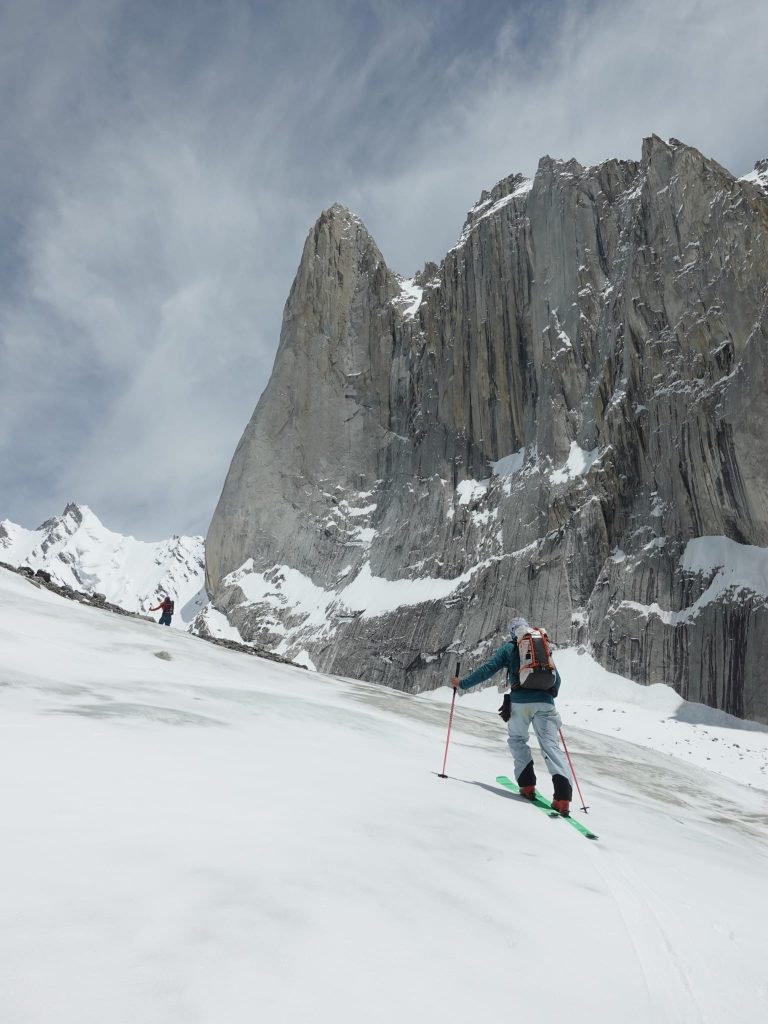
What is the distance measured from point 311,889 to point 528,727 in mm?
5195

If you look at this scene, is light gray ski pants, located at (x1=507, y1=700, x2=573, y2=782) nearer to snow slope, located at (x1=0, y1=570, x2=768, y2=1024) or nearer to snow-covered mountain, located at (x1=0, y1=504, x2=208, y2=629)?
snow slope, located at (x1=0, y1=570, x2=768, y2=1024)

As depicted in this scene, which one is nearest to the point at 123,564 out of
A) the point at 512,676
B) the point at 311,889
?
the point at 512,676

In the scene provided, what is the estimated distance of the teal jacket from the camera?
779 cm

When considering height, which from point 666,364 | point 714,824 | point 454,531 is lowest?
point 714,824

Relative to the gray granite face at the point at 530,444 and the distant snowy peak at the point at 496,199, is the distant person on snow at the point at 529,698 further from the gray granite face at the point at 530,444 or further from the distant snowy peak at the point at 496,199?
the distant snowy peak at the point at 496,199

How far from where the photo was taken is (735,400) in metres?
36.3

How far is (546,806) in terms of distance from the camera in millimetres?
6879

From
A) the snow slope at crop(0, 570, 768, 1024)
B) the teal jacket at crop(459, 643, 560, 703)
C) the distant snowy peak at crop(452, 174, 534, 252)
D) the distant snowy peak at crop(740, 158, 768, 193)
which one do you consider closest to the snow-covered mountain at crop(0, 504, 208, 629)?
the distant snowy peak at crop(452, 174, 534, 252)

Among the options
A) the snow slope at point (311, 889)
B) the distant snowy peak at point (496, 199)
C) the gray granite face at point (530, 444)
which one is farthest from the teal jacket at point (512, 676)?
the distant snowy peak at point (496, 199)

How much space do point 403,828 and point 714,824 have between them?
6.50 meters

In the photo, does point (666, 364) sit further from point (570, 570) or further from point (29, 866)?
point (29, 866)

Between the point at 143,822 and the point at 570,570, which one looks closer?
the point at 143,822

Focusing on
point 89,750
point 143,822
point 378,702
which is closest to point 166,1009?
point 143,822

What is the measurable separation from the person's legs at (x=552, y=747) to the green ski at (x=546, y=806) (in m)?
0.21
